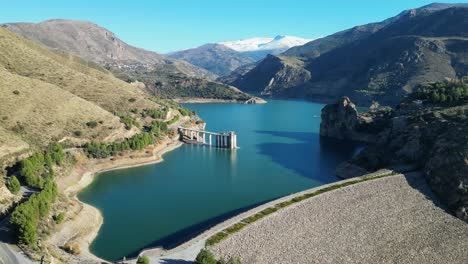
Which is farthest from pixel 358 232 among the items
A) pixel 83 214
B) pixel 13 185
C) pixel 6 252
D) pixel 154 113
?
pixel 154 113

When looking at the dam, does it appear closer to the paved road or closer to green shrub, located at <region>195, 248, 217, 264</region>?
the paved road

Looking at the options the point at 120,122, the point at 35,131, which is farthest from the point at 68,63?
the point at 35,131

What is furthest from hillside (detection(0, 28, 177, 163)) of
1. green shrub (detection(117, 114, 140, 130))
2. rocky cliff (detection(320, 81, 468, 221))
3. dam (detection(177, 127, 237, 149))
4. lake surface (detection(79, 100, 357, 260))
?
rocky cliff (detection(320, 81, 468, 221))

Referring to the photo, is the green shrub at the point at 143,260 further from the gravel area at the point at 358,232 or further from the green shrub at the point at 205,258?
the gravel area at the point at 358,232

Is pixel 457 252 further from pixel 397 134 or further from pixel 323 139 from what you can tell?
pixel 323 139

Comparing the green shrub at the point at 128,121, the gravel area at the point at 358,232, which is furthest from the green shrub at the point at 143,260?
the green shrub at the point at 128,121
